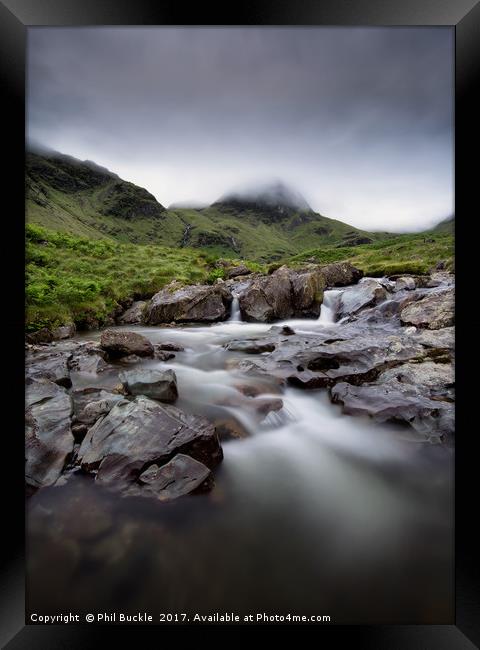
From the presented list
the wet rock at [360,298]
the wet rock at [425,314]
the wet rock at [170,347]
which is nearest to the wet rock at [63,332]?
the wet rock at [170,347]

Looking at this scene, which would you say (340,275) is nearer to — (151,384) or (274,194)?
(274,194)

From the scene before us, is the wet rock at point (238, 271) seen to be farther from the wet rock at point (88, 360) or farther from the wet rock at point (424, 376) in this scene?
the wet rock at point (424, 376)

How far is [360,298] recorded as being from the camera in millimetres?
8852

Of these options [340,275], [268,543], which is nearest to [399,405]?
[268,543]

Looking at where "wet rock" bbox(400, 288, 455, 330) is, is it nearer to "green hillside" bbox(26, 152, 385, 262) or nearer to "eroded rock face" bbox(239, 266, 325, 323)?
"eroded rock face" bbox(239, 266, 325, 323)

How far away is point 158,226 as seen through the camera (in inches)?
3804

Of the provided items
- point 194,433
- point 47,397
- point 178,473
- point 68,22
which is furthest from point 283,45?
point 47,397

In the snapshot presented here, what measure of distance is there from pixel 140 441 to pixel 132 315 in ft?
15.4

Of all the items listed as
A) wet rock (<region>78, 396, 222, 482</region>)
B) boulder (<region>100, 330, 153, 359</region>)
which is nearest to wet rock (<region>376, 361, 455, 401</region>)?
wet rock (<region>78, 396, 222, 482</region>)

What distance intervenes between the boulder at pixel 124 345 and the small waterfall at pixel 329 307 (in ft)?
18.9

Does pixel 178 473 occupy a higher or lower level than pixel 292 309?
lower
